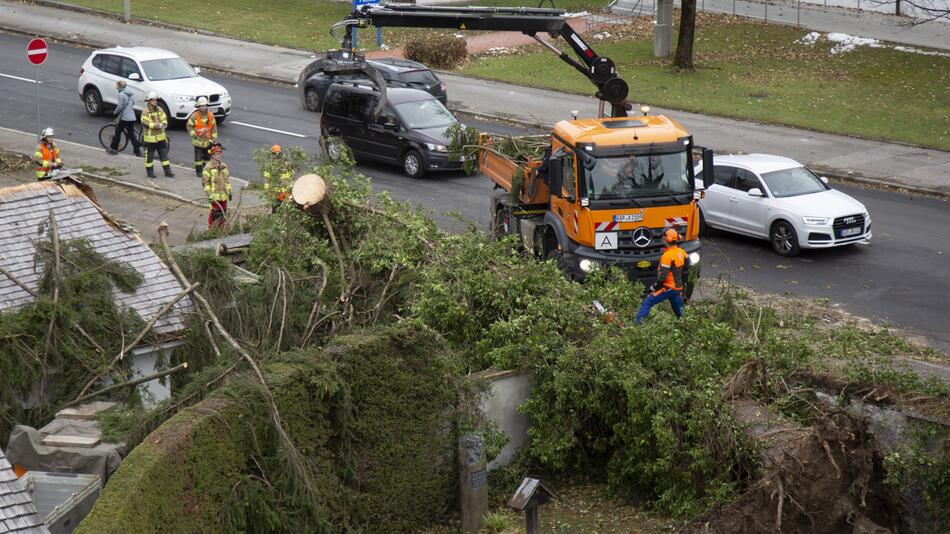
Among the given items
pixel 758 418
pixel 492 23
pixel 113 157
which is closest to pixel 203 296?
pixel 758 418

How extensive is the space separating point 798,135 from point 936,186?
4822mm

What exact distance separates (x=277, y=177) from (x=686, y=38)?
20.7 metres

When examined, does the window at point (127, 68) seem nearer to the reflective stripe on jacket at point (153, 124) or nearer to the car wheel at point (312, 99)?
the car wheel at point (312, 99)

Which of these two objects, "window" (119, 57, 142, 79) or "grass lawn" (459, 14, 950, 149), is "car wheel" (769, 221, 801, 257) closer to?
"grass lawn" (459, 14, 950, 149)

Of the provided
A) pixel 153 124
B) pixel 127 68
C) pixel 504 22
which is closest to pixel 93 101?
pixel 127 68

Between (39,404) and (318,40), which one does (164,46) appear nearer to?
(318,40)

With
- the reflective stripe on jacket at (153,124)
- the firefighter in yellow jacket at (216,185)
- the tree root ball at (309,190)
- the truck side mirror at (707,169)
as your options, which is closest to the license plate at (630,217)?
the truck side mirror at (707,169)

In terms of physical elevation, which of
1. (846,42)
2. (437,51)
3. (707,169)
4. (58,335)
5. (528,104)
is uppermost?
(846,42)

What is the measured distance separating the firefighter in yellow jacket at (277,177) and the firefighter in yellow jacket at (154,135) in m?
7.17

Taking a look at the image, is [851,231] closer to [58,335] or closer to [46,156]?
[58,335]

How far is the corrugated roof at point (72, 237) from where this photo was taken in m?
12.8

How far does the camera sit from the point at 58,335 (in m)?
12.2

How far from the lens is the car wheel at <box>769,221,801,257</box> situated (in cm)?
2061

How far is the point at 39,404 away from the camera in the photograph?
12.1 meters
